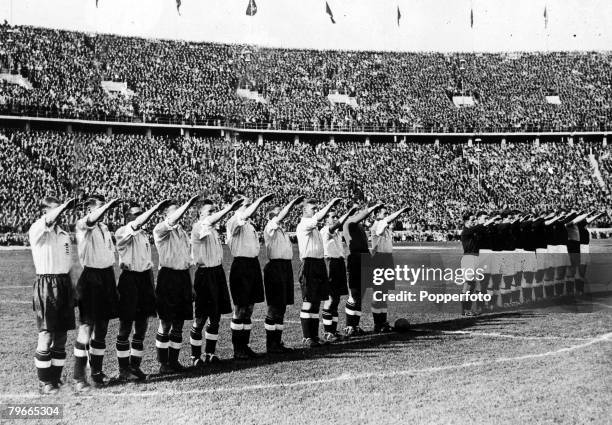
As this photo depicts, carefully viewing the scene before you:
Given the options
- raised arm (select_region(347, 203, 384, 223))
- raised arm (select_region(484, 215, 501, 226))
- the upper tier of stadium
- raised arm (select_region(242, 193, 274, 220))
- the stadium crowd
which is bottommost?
raised arm (select_region(484, 215, 501, 226))

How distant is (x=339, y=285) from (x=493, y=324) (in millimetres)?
2752

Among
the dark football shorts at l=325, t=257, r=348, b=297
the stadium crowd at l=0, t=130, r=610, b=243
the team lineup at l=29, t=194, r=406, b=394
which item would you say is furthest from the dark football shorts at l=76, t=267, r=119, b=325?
the stadium crowd at l=0, t=130, r=610, b=243

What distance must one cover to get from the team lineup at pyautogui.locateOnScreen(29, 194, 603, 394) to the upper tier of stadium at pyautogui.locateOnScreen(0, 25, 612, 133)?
34823mm

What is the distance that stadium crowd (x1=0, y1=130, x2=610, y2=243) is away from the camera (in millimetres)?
38375

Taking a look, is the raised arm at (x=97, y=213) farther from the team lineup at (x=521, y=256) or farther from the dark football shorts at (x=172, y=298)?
the team lineup at (x=521, y=256)

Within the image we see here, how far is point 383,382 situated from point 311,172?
38.9m

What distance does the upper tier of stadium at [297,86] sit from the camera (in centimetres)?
4566

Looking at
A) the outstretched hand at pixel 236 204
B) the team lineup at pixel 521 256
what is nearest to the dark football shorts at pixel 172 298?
the outstretched hand at pixel 236 204

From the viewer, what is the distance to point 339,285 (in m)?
11.5

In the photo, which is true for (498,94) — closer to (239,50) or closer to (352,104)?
(352,104)

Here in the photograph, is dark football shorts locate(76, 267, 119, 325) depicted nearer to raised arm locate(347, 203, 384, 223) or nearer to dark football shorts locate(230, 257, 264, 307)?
dark football shorts locate(230, 257, 264, 307)

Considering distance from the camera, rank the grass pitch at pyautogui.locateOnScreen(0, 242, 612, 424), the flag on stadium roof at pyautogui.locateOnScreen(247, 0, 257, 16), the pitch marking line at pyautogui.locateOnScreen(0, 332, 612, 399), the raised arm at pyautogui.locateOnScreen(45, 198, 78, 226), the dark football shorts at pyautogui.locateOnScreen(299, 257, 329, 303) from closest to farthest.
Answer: the grass pitch at pyautogui.locateOnScreen(0, 242, 612, 424) < the raised arm at pyautogui.locateOnScreen(45, 198, 78, 226) < the pitch marking line at pyautogui.locateOnScreen(0, 332, 612, 399) < the dark football shorts at pyautogui.locateOnScreen(299, 257, 329, 303) < the flag on stadium roof at pyautogui.locateOnScreen(247, 0, 257, 16)

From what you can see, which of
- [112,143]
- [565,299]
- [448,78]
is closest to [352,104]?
[448,78]

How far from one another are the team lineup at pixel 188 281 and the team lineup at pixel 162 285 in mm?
12
